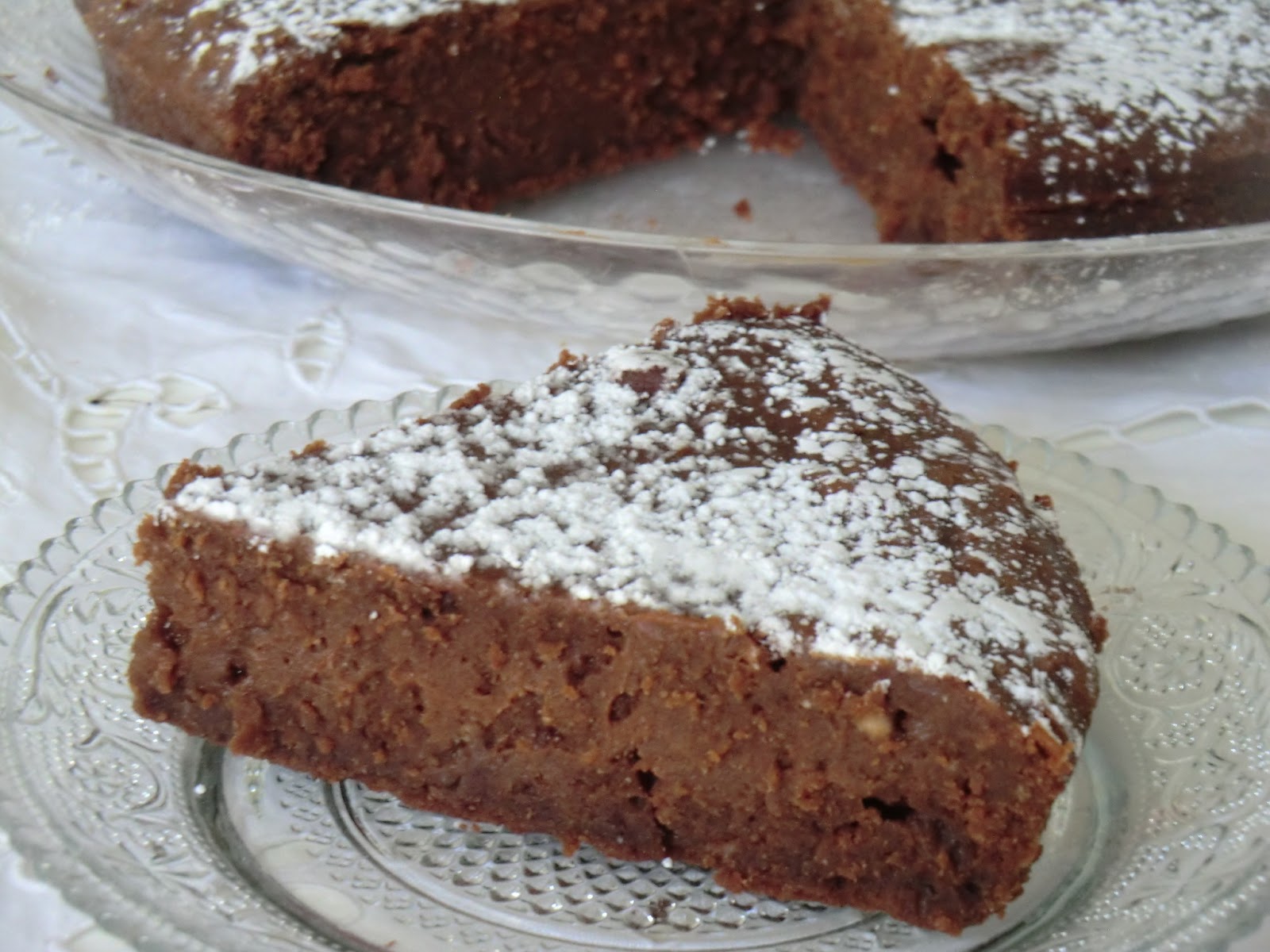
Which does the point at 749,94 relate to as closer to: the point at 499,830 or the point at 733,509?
the point at 733,509

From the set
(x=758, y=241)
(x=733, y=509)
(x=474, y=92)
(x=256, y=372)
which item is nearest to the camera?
(x=733, y=509)

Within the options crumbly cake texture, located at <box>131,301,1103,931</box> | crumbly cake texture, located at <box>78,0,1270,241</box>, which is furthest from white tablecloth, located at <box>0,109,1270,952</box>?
crumbly cake texture, located at <box>131,301,1103,931</box>

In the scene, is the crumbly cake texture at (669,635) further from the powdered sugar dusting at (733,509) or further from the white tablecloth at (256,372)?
the white tablecloth at (256,372)

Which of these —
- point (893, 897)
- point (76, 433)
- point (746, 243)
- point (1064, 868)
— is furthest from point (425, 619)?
point (76, 433)

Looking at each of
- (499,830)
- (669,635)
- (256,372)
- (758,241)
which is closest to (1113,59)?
(758,241)

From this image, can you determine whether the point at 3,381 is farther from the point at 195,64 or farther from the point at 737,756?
the point at 737,756

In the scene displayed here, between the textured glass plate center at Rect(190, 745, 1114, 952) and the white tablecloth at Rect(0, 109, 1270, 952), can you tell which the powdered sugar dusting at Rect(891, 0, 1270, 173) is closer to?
the white tablecloth at Rect(0, 109, 1270, 952)

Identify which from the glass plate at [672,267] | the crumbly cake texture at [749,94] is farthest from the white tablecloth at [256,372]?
the crumbly cake texture at [749,94]
